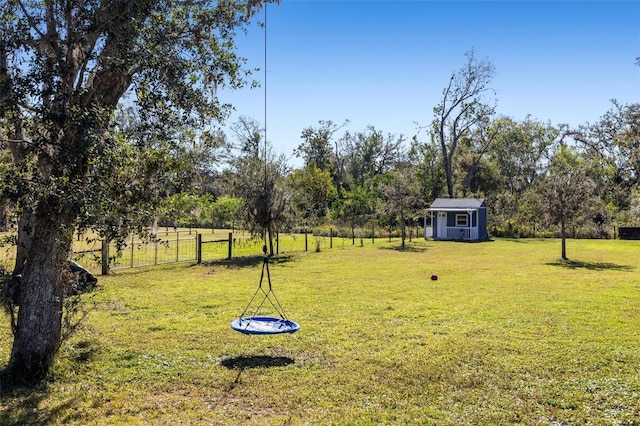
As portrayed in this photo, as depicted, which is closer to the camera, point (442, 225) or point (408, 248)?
point (408, 248)

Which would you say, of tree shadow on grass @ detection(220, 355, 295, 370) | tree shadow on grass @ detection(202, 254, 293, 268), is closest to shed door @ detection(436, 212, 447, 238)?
tree shadow on grass @ detection(202, 254, 293, 268)

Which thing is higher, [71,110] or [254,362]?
[71,110]

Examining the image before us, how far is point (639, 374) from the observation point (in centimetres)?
621

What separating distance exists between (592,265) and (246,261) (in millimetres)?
12710

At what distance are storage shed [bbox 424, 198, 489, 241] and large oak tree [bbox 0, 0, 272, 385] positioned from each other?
91.0 ft

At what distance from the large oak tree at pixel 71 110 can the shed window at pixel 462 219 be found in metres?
28.4

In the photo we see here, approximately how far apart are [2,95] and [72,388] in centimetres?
325

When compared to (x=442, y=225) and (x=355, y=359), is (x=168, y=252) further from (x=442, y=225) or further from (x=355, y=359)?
(x=442, y=225)

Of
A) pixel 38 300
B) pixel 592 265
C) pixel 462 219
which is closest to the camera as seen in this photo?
pixel 38 300

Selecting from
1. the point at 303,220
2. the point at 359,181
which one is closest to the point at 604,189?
the point at 359,181

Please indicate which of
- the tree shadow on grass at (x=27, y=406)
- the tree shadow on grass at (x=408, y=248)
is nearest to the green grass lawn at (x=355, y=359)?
the tree shadow on grass at (x=27, y=406)

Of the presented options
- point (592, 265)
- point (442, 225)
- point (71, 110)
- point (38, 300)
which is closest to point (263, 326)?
point (38, 300)

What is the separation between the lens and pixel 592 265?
18.2 m

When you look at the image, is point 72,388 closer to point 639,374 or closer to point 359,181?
point 639,374
